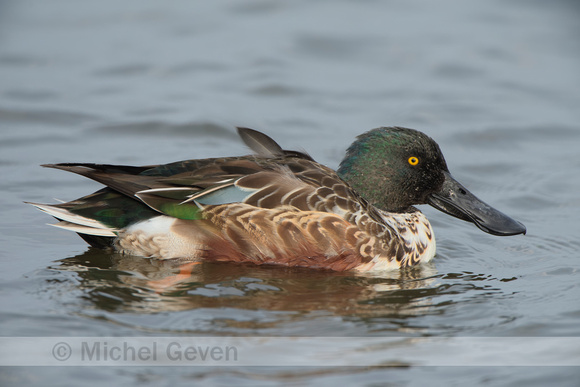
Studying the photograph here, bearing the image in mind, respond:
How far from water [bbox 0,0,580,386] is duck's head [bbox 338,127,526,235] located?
17.8 inches

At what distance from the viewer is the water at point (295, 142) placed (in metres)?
5.73

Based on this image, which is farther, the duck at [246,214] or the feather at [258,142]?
the feather at [258,142]

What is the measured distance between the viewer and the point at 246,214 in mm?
6562

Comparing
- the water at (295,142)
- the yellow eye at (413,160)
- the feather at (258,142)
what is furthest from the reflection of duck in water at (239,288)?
the feather at (258,142)

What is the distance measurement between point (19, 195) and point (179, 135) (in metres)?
2.40

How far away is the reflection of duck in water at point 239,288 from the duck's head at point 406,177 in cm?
67

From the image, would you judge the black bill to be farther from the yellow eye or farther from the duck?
the duck

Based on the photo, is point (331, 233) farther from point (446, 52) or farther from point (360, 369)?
point (446, 52)

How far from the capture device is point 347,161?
719 centimetres

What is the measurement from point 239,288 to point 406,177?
5.98 ft

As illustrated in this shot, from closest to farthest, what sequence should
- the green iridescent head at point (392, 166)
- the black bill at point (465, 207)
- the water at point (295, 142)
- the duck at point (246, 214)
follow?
the water at point (295, 142) → the duck at point (246, 214) → the green iridescent head at point (392, 166) → the black bill at point (465, 207)

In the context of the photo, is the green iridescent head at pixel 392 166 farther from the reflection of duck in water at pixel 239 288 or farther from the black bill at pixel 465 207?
the reflection of duck in water at pixel 239 288

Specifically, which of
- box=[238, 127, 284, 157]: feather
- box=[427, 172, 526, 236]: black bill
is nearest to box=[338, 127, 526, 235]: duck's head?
box=[427, 172, 526, 236]: black bill

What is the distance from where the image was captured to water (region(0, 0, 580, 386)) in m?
5.73
